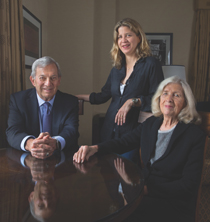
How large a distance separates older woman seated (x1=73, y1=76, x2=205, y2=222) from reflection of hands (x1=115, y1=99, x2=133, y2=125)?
0.24 metres

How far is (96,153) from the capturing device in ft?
4.91

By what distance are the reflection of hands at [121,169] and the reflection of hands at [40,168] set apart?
341 millimetres

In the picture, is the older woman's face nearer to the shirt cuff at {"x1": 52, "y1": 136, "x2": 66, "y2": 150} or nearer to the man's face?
the shirt cuff at {"x1": 52, "y1": 136, "x2": 66, "y2": 150}

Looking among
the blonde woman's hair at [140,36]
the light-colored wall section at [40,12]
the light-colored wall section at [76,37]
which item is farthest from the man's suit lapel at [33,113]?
the light-colored wall section at [76,37]

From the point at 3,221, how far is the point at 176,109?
45.0 inches

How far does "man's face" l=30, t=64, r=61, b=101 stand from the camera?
1.72 meters

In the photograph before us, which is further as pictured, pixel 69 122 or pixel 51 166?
pixel 69 122

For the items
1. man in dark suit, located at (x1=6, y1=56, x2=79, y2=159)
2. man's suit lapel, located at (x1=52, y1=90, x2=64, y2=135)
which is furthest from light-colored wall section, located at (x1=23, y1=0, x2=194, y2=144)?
man's suit lapel, located at (x1=52, y1=90, x2=64, y2=135)

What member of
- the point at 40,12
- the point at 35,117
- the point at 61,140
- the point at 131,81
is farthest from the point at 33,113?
the point at 40,12

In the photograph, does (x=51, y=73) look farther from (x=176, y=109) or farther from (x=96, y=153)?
(x=176, y=109)

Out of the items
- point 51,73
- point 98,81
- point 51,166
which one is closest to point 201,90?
point 98,81

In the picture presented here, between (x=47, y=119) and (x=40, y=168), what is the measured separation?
0.64 m

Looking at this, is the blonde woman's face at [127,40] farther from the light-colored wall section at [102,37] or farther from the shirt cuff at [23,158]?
the light-colored wall section at [102,37]

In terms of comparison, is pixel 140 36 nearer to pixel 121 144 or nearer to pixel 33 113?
pixel 121 144
